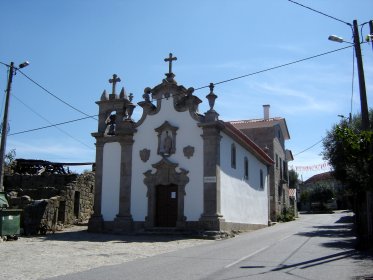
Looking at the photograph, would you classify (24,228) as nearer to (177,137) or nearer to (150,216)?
(150,216)

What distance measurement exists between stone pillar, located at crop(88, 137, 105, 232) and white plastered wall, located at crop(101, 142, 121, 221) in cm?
18

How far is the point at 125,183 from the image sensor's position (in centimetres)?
2250

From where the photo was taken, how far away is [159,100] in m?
22.7

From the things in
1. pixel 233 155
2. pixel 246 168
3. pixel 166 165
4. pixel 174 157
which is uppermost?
pixel 233 155

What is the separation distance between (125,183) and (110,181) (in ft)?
3.44

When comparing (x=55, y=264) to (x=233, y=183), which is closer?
(x=55, y=264)

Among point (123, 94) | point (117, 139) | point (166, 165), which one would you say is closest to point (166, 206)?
point (166, 165)

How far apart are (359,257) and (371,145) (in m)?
3.38

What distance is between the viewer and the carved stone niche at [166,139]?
21.8 meters

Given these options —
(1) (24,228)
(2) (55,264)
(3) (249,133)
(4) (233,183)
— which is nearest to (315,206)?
(3) (249,133)

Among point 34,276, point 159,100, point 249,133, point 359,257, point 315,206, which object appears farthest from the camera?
point 315,206

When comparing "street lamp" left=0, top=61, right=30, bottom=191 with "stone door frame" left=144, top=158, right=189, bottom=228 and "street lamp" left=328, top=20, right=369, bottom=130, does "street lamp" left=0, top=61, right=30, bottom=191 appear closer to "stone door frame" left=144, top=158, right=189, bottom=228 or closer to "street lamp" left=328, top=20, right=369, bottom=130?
"stone door frame" left=144, top=158, right=189, bottom=228

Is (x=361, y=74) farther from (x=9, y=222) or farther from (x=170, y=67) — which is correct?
(x=9, y=222)

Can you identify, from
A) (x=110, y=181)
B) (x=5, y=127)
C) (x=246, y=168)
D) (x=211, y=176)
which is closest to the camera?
(x=5, y=127)
